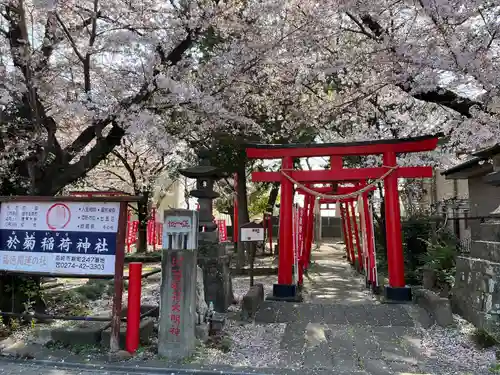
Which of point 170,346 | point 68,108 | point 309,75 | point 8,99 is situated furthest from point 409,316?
point 8,99

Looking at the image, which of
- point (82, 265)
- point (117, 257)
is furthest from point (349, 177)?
point (82, 265)

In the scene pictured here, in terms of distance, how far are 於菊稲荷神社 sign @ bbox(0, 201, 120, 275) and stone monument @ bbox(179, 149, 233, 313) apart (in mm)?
2895

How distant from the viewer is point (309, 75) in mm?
11047

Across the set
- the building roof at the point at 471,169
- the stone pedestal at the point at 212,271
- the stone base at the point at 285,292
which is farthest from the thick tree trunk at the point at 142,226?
the building roof at the point at 471,169

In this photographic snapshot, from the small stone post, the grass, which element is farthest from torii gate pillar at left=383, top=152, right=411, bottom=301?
the small stone post

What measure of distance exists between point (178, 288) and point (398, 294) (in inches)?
196

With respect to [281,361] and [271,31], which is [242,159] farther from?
[281,361]

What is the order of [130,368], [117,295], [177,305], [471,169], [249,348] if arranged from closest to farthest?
[130,368] < [177,305] < [117,295] < [249,348] < [471,169]

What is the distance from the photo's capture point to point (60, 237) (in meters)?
6.25

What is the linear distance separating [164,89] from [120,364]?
510 centimetres

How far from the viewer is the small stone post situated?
572 centimetres

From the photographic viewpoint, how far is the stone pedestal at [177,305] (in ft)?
18.7

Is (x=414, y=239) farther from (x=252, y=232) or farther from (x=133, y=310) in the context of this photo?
(x=133, y=310)

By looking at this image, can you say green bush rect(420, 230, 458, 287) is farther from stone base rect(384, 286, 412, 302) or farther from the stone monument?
the stone monument
